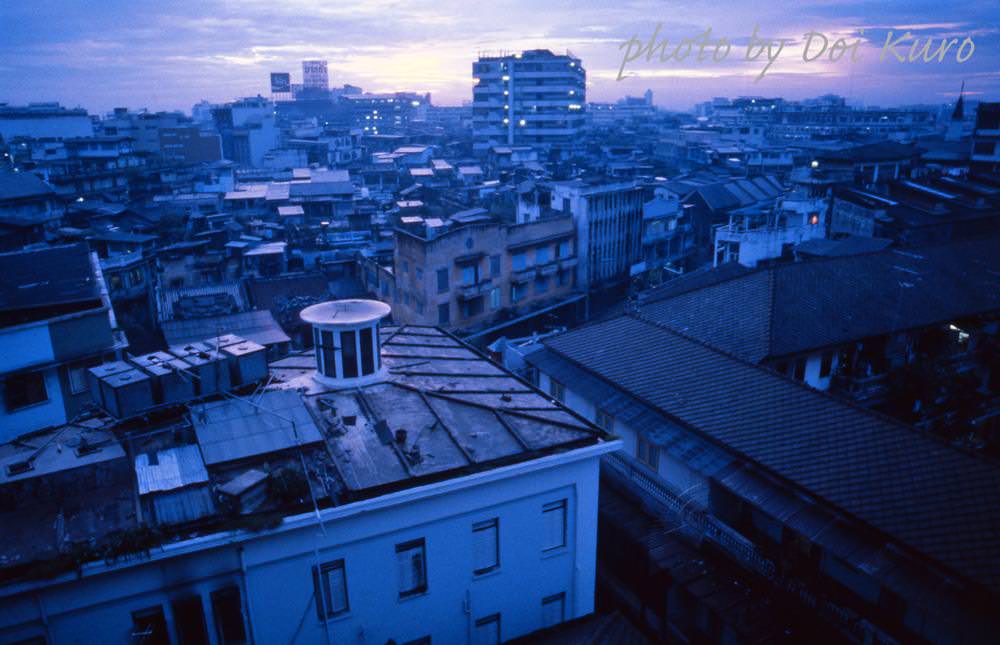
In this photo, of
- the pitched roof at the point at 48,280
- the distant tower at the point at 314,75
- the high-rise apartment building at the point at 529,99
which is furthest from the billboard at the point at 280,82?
the pitched roof at the point at 48,280

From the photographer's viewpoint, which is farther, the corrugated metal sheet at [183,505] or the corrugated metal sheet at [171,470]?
the corrugated metal sheet at [171,470]

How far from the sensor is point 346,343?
54.3 ft

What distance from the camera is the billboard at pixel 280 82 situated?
543ft

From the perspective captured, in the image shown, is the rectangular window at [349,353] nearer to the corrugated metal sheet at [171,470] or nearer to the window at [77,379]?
the corrugated metal sheet at [171,470]

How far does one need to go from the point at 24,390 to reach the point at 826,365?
28.2 m

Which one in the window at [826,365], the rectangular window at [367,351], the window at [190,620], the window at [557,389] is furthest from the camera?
the window at [826,365]

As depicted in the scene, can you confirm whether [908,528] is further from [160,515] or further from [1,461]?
[1,461]

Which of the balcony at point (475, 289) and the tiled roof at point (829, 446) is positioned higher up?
the tiled roof at point (829, 446)

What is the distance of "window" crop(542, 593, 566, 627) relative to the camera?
50.1 ft

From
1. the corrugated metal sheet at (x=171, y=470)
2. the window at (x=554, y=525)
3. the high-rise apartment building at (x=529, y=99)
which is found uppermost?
the high-rise apartment building at (x=529, y=99)

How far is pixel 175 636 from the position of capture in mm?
11445

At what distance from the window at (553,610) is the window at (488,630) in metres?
1.24

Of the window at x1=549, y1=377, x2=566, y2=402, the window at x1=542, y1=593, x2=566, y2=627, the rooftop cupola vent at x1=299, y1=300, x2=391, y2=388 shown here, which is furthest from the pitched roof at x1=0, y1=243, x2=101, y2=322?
the window at x1=542, y1=593, x2=566, y2=627

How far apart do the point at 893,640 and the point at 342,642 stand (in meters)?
11.3
